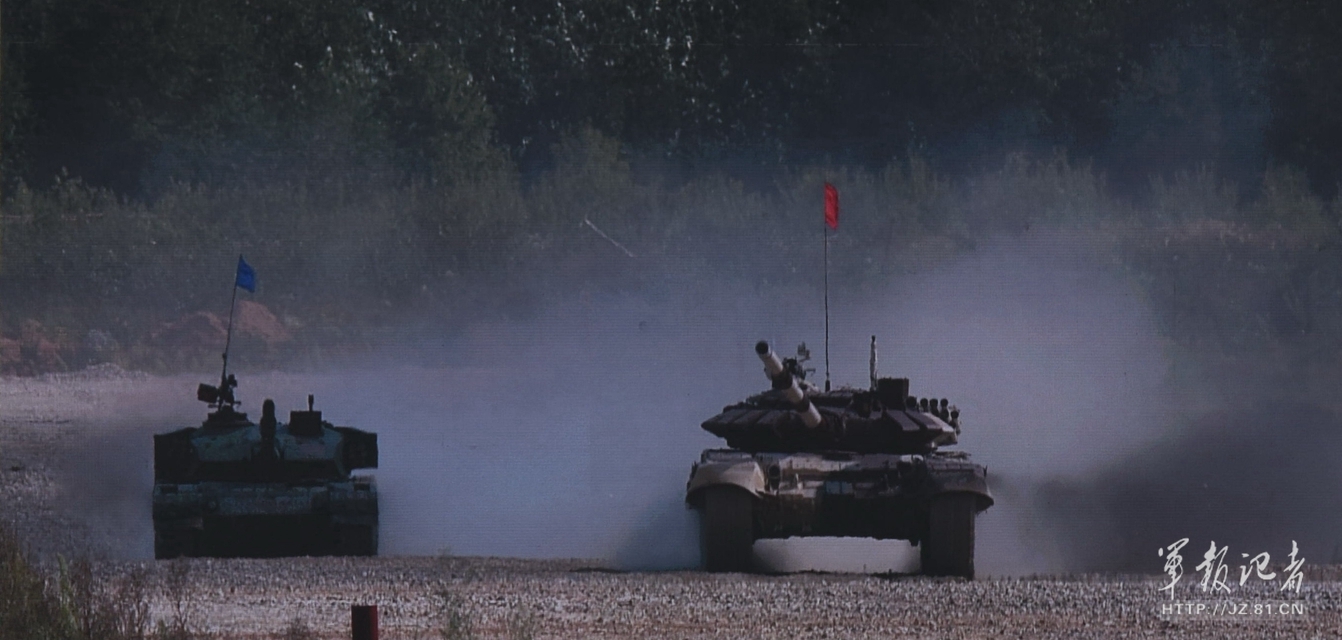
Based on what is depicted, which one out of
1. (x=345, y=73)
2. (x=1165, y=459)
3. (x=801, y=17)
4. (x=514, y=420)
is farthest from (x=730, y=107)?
(x=1165, y=459)

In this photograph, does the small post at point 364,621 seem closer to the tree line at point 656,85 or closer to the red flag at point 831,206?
the red flag at point 831,206

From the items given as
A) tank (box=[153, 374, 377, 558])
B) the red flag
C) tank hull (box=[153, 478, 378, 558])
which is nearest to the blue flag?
tank (box=[153, 374, 377, 558])

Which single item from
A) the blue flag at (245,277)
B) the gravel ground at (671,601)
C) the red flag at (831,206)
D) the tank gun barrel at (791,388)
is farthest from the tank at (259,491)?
the red flag at (831,206)

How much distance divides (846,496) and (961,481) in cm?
107

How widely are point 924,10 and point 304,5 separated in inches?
460

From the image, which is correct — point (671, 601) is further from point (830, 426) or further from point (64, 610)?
point (64, 610)

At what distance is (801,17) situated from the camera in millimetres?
53938

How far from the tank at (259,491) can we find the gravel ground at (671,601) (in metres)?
0.57

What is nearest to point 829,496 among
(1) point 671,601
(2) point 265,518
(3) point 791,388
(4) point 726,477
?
(4) point 726,477

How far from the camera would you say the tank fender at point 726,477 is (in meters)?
24.8

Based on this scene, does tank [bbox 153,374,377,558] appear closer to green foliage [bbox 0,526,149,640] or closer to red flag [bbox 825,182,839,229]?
red flag [bbox 825,182,839,229]

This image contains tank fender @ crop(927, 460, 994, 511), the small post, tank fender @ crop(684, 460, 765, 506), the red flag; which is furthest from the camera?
the red flag

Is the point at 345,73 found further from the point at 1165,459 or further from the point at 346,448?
the point at 346,448

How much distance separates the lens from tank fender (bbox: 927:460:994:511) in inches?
971
